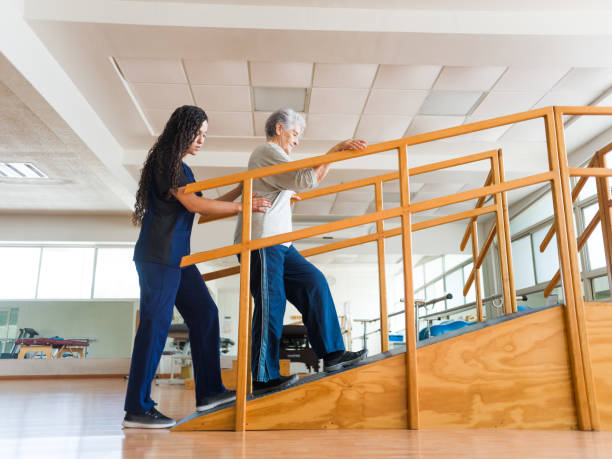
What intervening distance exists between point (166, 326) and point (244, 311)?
0.35m

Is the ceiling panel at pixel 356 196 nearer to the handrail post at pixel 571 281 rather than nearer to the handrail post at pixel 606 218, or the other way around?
the handrail post at pixel 606 218

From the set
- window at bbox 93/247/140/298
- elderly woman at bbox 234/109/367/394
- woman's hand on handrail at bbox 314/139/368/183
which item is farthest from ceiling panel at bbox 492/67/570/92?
window at bbox 93/247/140/298

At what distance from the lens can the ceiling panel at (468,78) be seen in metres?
5.09

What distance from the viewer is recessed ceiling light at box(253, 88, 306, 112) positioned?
5.48 metres

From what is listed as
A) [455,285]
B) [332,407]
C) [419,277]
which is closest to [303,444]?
[332,407]

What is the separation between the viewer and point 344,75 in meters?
5.11

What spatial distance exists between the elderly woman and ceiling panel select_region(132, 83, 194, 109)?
3475 millimetres

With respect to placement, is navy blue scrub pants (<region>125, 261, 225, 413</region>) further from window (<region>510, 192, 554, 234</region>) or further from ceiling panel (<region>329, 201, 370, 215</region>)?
window (<region>510, 192, 554, 234</region>)

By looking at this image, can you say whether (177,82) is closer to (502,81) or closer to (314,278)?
(502,81)

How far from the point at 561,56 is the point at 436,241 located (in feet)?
19.5

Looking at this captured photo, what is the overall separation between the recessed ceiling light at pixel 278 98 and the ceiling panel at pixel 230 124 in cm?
26

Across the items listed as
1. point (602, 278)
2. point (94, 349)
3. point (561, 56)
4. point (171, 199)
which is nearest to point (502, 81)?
point (561, 56)

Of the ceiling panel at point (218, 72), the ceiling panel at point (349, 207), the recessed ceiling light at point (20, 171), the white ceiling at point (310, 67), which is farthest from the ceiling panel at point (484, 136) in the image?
the recessed ceiling light at point (20, 171)

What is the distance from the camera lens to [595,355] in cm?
198
